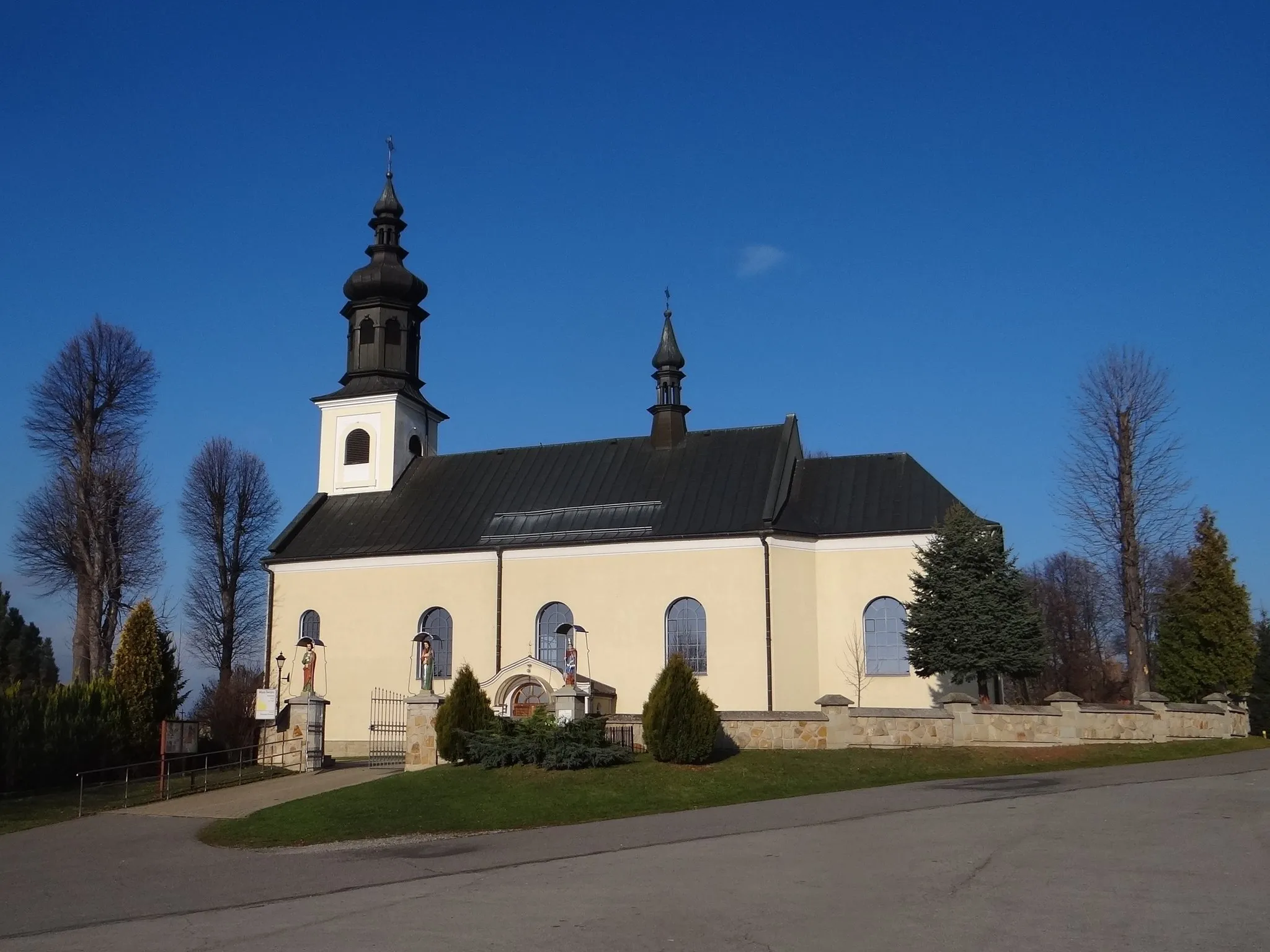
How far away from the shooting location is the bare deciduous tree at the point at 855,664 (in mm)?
28375

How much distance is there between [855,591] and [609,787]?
12443 millimetres

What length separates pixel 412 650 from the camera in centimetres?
3078

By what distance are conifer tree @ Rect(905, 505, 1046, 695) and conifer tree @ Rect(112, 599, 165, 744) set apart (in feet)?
59.6

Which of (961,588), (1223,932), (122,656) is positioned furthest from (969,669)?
(122,656)

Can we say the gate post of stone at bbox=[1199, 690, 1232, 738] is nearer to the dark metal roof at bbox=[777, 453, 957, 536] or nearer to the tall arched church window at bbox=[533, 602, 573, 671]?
the dark metal roof at bbox=[777, 453, 957, 536]

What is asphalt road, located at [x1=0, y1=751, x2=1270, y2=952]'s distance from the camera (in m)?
8.69

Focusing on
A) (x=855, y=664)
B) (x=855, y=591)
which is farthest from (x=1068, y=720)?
(x=855, y=591)

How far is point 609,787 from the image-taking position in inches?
729

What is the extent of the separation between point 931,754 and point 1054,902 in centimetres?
1242

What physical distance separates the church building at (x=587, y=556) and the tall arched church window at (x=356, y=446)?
8 centimetres

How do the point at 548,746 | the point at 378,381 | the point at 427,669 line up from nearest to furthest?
the point at 548,746
the point at 427,669
the point at 378,381

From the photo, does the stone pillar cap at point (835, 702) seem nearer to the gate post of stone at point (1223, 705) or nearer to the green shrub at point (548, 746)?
the green shrub at point (548, 746)

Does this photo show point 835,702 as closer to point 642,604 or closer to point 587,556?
point 642,604

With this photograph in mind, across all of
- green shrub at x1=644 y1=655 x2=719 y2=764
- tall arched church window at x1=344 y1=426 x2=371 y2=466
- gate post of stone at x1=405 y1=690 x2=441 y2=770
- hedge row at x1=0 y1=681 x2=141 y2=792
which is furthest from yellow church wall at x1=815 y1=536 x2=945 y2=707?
hedge row at x1=0 y1=681 x2=141 y2=792
